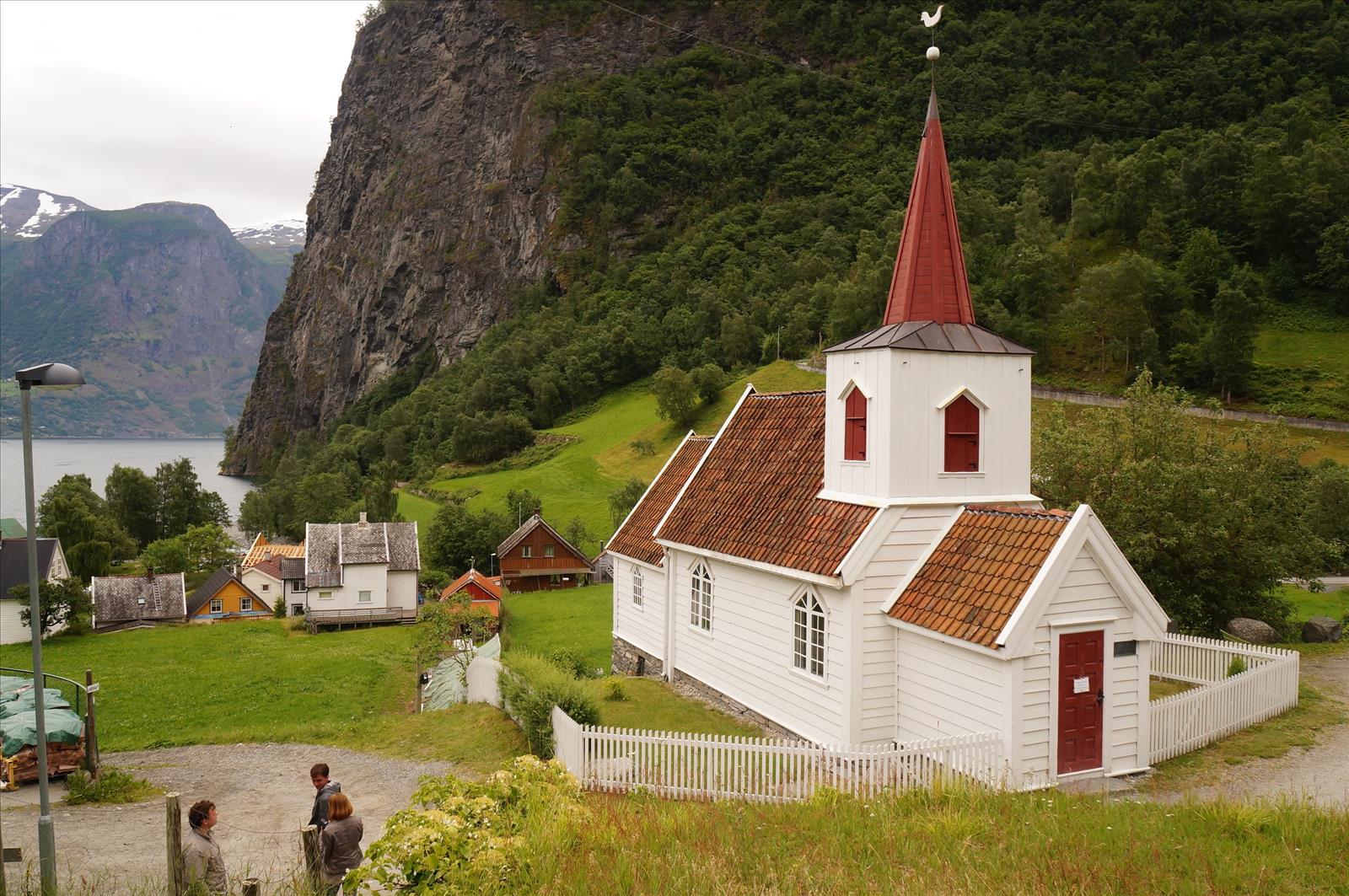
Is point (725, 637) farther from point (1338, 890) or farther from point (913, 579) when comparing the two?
point (1338, 890)

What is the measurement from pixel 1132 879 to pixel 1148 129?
474 ft

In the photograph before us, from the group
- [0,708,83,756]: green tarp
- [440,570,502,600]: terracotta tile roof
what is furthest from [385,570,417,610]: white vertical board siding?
[0,708,83,756]: green tarp

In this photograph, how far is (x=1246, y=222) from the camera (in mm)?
77250

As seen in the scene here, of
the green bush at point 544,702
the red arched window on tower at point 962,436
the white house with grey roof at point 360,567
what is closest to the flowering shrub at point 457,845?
the green bush at point 544,702

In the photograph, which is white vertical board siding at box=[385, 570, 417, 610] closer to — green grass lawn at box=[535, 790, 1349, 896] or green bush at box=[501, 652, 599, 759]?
green bush at box=[501, 652, 599, 759]

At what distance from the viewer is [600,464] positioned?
8556cm

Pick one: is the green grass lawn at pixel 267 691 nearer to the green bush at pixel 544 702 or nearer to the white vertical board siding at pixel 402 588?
the green bush at pixel 544 702

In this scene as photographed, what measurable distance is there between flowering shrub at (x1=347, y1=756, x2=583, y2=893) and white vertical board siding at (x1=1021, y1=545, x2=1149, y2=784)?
8156mm

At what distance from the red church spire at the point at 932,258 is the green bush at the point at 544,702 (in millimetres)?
9819

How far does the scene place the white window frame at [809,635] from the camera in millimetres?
16672

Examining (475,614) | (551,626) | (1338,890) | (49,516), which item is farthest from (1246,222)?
(49,516)

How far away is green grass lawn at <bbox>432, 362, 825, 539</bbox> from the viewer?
76.6m

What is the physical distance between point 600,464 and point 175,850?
251 ft

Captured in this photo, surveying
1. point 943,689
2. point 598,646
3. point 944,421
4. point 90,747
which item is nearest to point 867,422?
point 944,421
